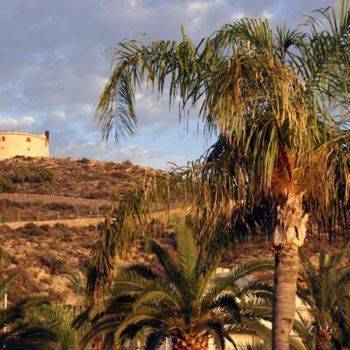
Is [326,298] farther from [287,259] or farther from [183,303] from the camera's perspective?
[287,259]

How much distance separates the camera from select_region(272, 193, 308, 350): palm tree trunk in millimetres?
12523

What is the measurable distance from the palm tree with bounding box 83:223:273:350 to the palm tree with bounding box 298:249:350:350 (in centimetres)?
331

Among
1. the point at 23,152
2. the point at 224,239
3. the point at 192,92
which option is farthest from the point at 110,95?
the point at 23,152

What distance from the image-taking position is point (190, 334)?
77.4 ft

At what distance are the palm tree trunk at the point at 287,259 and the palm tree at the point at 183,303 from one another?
10008mm

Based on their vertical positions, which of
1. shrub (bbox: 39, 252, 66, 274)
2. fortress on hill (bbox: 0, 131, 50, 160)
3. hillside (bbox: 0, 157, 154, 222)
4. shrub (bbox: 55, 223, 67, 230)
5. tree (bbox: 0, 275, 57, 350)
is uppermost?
fortress on hill (bbox: 0, 131, 50, 160)

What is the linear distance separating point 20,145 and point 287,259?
373 ft

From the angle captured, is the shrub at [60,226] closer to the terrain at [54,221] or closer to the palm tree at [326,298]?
the terrain at [54,221]

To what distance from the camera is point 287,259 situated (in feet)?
41.4

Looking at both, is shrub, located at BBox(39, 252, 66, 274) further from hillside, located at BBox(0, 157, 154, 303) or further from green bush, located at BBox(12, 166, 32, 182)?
green bush, located at BBox(12, 166, 32, 182)

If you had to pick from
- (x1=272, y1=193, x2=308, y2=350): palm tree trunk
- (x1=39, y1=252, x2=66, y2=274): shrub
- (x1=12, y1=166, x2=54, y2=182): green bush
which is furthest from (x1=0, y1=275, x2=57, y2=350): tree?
(x1=12, y1=166, x2=54, y2=182): green bush

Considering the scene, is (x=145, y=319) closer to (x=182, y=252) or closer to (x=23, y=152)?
(x=182, y=252)

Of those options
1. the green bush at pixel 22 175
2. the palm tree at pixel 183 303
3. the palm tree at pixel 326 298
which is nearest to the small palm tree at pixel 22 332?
the palm tree at pixel 183 303

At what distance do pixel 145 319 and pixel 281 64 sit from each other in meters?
12.5
